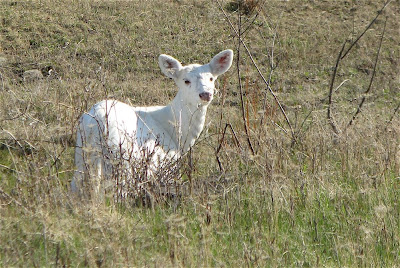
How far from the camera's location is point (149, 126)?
8.21m

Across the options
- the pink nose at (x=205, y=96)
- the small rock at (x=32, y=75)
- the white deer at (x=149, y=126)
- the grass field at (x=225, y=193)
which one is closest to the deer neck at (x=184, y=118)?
the white deer at (x=149, y=126)

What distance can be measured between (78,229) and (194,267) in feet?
2.95

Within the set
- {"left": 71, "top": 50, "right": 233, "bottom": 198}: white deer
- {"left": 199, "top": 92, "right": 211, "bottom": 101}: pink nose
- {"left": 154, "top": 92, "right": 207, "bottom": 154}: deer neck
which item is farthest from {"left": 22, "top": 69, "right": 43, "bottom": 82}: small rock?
{"left": 199, "top": 92, "right": 211, "bottom": 101}: pink nose

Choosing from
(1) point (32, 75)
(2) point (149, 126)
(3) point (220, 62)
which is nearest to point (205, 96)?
(2) point (149, 126)

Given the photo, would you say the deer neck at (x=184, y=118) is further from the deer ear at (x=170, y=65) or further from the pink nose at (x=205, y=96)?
the pink nose at (x=205, y=96)

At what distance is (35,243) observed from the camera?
520 centimetres

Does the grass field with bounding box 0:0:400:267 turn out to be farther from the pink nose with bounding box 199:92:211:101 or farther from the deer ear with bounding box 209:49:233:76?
the deer ear with bounding box 209:49:233:76

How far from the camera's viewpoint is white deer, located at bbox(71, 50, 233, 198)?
22.3 ft

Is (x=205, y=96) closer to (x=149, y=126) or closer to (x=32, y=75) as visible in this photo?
(x=149, y=126)

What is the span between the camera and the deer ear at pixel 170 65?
850cm

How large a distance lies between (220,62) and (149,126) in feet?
3.96

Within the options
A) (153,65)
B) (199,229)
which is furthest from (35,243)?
(153,65)

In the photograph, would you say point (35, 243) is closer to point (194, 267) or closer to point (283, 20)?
point (194, 267)

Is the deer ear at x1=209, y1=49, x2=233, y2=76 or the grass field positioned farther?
the deer ear at x1=209, y1=49, x2=233, y2=76
